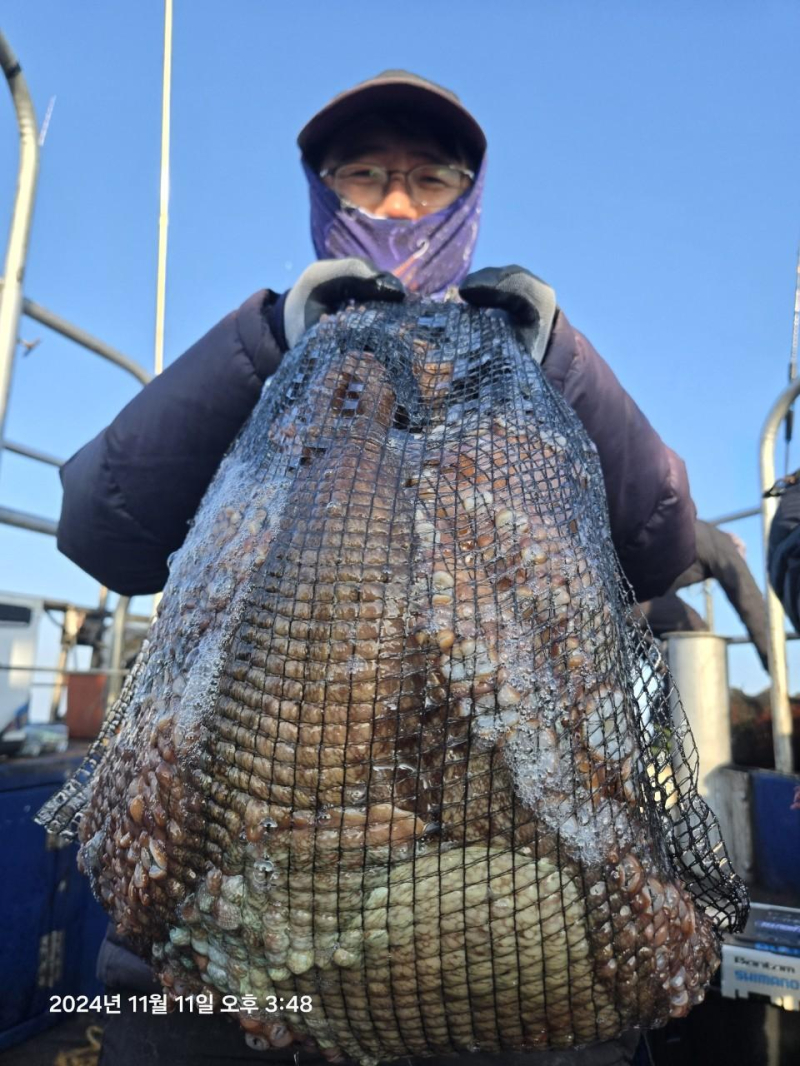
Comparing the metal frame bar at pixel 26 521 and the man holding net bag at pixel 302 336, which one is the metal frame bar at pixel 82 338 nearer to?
the metal frame bar at pixel 26 521

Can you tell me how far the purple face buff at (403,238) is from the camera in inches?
64.4

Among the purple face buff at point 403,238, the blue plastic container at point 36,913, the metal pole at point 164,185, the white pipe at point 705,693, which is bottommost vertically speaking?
the blue plastic container at point 36,913

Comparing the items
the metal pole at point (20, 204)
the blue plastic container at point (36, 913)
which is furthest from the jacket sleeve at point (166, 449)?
the blue plastic container at point (36, 913)

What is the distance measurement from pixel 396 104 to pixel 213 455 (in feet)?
3.17

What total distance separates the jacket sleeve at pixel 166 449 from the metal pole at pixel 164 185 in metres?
2.55

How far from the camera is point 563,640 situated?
87 centimetres

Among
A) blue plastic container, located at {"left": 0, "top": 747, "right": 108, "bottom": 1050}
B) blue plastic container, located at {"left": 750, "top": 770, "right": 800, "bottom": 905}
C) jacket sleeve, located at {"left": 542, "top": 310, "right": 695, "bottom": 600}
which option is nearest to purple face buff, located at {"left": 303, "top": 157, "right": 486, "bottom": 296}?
jacket sleeve, located at {"left": 542, "top": 310, "right": 695, "bottom": 600}

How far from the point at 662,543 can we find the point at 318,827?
109cm

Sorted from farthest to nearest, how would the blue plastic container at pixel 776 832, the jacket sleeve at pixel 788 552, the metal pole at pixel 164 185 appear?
the metal pole at pixel 164 185
the blue plastic container at pixel 776 832
the jacket sleeve at pixel 788 552

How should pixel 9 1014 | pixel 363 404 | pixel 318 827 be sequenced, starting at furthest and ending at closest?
pixel 9 1014, pixel 363 404, pixel 318 827

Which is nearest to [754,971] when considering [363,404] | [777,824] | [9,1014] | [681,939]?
[777,824]

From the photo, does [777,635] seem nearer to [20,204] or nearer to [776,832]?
[776,832]

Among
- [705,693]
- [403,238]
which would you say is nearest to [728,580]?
[705,693]

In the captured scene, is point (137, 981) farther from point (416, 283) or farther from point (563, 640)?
point (416, 283)
